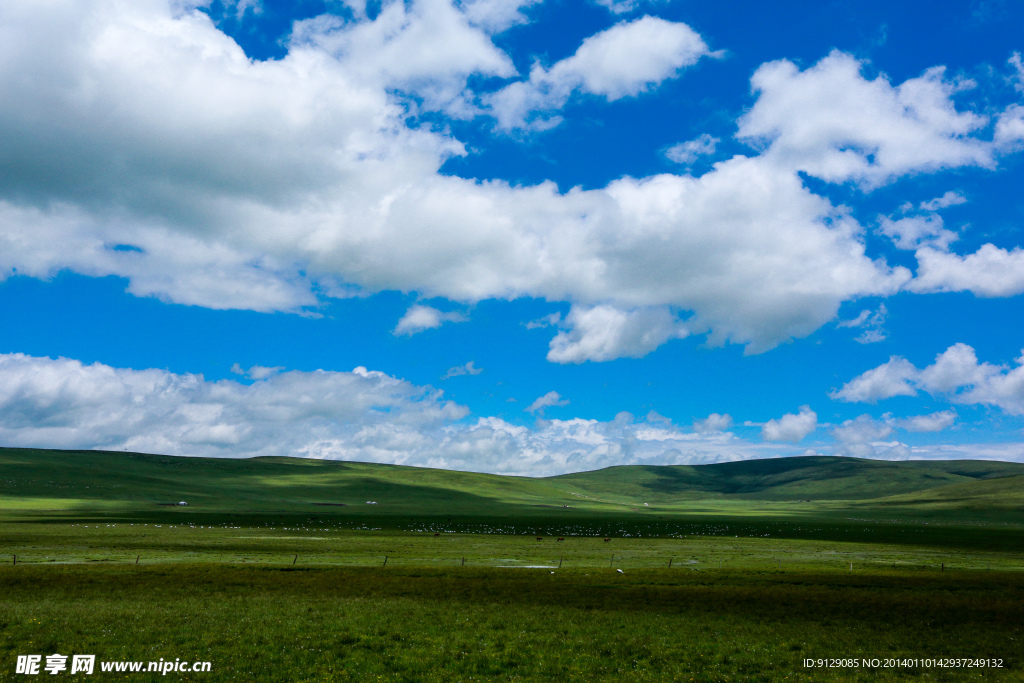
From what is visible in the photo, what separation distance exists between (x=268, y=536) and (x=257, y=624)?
7212 cm

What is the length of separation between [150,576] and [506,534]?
7699 centimetres

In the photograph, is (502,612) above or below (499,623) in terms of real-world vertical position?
below

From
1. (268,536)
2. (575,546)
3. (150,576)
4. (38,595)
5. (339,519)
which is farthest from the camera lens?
(339,519)

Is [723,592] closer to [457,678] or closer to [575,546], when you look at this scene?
[457,678]

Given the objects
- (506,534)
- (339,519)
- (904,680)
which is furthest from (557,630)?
(339,519)

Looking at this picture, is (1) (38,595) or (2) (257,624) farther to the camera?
(1) (38,595)

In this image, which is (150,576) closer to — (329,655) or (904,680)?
(329,655)

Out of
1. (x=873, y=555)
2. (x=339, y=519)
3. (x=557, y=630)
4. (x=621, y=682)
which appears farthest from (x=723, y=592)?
(x=339, y=519)

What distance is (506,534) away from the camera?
4530 inches

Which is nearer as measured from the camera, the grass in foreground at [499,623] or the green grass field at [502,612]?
the grass in foreground at [499,623]

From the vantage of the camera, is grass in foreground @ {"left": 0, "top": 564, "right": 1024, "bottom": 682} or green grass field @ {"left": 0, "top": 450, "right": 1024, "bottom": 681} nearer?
grass in foreground @ {"left": 0, "top": 564, "right": 1024, "bottom": 682}

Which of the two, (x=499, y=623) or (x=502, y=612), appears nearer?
(x=499, y=623)

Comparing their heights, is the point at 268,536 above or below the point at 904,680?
below

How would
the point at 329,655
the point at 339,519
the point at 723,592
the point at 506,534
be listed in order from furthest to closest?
the point at 339,519 → the point at 506,534 → the point at 723,592 → the point at 329,655
